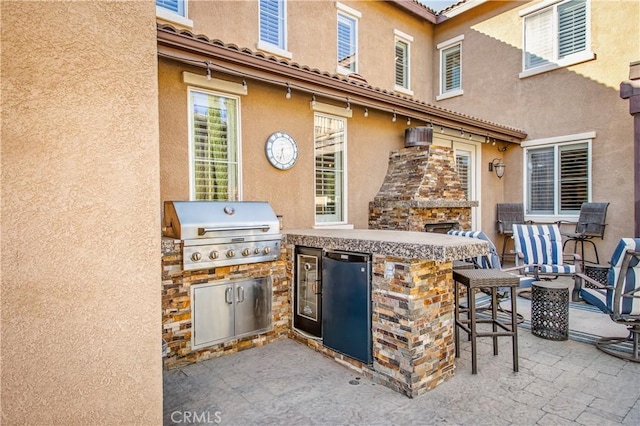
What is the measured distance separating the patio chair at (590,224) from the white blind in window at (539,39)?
12.9 ft

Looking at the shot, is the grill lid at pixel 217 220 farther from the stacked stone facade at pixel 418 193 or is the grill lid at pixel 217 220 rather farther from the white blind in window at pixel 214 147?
the stacked stone facade at pixel 418 193

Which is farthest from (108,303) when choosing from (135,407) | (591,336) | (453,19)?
(453,19)

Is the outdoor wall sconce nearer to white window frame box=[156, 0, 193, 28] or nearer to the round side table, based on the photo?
the round side table

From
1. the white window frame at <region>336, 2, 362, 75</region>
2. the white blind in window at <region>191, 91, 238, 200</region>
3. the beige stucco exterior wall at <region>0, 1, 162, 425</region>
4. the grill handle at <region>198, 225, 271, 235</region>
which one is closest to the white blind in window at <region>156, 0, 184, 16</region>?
the white blind in window at <region>191, 91, 238, 200</region>

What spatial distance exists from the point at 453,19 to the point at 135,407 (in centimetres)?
1239

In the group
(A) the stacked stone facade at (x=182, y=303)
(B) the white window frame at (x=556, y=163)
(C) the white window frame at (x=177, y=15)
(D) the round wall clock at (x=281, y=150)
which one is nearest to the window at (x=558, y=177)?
(B) the white window frame at (x=556, y=163)

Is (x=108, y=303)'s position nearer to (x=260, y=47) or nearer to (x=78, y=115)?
(x=78, y=115)

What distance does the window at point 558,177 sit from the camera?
843 centimetres

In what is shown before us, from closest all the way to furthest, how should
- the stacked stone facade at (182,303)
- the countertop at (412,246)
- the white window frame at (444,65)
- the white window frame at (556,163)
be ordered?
1. the countertop at (412,246)
2. the stacked stone facade at (182,303)
3. the white window frame at (556,163)
4. the white window frame at (444,65)

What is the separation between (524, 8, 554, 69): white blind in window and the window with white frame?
217 cm

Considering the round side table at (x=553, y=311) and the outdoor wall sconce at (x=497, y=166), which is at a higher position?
the outdoor wall sconce at (x=497, y=166)

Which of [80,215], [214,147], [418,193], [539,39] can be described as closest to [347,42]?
[418,193]

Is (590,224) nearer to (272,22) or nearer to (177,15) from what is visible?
(272,22)

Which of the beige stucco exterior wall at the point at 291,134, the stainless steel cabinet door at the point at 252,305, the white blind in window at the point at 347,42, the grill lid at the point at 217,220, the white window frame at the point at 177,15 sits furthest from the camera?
the white blind in window at the point at 347,42
